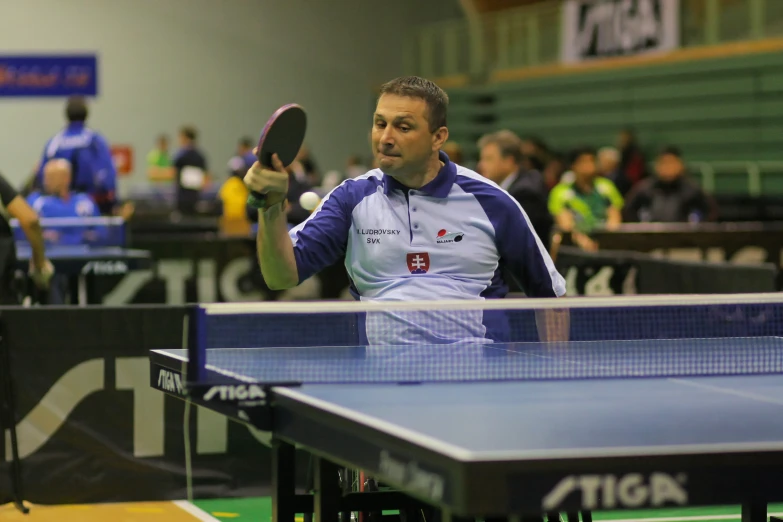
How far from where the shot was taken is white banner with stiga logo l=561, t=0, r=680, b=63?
19.0m

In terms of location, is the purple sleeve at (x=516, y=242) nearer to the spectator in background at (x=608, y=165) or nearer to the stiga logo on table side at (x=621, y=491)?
the stiga logo on table side at (x=621, y=491)

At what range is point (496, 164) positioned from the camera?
27.6ft

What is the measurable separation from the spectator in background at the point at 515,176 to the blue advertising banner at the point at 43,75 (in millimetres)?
15394

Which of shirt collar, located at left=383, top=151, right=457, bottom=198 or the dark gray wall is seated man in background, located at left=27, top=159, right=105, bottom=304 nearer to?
shirt collar, located at left=383, top=151, right=457, bottom=198

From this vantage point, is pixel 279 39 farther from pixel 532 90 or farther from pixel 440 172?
pixel 440 172

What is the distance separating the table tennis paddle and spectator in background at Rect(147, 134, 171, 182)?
856 inches

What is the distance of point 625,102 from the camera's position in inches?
819

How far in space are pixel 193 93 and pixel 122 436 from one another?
22.2 metres

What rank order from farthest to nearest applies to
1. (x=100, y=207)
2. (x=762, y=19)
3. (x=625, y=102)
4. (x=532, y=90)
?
(x=532, y=90) → (x=625, y=102) → (x=762, y=19) → (x=100, y=207)

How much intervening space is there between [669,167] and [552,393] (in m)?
10.5

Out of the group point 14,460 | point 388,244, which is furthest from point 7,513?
point 388,244

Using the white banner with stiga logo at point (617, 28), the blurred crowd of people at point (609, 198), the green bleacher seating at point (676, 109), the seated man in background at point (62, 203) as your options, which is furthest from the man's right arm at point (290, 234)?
the white banner with stiga logo at point (617, 28)

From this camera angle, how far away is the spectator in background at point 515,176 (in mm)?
8344

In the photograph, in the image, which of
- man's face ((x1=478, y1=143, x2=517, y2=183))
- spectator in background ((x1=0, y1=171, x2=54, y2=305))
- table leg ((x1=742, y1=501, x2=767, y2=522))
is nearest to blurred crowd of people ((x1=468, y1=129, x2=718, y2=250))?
man's face ((x1=478, y1=143, x2=517, y2=183))
